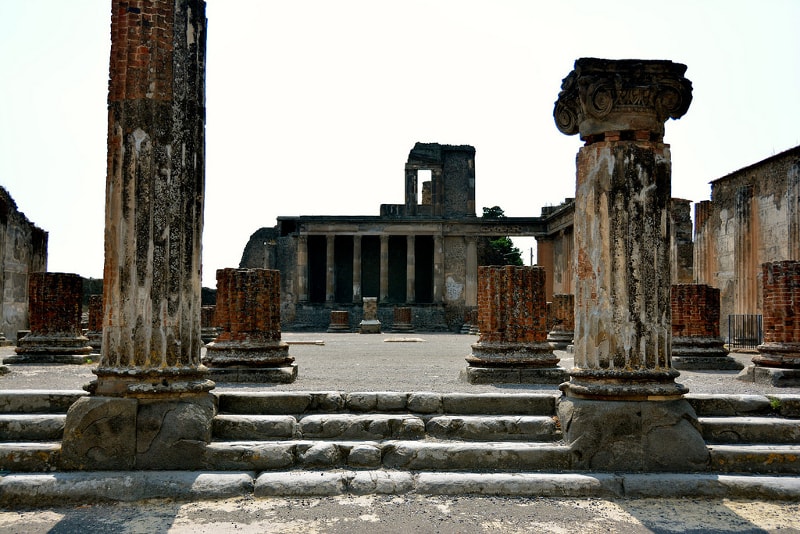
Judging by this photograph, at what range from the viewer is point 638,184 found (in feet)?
19.2

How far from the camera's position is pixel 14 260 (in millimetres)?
21062

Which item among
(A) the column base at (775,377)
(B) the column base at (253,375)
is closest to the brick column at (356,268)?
(B) the column base at (253,375)

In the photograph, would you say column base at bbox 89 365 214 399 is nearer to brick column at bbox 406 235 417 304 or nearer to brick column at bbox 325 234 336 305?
brick column at bbox 406 235 417 304

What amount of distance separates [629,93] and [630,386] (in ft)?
8.39

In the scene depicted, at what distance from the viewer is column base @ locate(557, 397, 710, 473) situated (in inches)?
214

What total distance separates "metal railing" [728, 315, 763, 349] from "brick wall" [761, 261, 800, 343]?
9.41m

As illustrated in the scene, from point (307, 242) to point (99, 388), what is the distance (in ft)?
105

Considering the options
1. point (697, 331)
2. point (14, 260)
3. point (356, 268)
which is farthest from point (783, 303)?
point (356, 268)

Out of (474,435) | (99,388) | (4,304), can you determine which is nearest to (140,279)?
(99,388)

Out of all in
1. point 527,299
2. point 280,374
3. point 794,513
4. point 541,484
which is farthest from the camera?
point 527,299

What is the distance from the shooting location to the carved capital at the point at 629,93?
5.86m

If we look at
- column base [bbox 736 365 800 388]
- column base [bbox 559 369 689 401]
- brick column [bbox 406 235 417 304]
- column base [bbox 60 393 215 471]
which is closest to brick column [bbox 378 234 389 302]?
brick column [bbox 406 235 417 304]

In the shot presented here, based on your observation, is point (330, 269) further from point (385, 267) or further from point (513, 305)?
point (513, 305)

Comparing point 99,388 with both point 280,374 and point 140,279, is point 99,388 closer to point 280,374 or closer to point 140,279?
point 140,279
